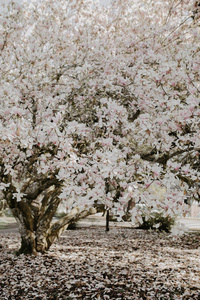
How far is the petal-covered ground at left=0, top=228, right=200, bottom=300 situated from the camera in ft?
19.5

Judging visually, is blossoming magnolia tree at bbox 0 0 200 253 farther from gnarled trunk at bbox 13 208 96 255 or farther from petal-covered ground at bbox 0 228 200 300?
petal-covered ground at bbox 0 228 200 300

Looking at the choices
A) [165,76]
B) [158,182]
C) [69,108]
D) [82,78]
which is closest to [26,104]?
[69,108]

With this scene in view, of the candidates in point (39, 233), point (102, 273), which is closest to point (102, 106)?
point (102, 273)

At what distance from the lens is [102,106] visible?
5.15 m

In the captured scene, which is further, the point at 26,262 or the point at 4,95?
the point at 26,262

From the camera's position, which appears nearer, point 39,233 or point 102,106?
point 102,106

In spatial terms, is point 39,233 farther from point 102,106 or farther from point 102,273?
point 102,106

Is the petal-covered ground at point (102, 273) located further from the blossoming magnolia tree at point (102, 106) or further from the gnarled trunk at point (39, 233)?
the blossoming magnolia tree at point (102, 106)

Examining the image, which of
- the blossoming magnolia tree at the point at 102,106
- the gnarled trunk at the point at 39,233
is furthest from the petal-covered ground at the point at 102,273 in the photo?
the blossoming magnolia tree at the point at 102,106

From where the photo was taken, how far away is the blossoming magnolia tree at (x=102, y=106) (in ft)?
12.9

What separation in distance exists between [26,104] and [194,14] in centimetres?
490

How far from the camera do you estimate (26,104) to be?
5.32 metres

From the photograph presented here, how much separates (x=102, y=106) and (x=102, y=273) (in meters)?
4.71

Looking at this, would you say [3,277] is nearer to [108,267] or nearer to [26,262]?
[26,262]
